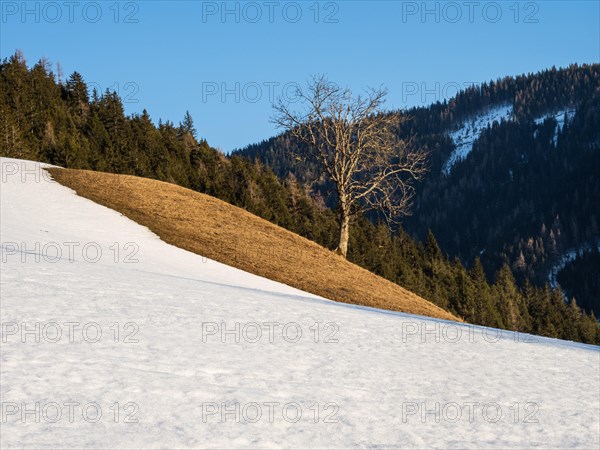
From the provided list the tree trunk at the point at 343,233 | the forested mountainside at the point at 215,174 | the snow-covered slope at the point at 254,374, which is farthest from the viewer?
the forested mountainside at the point at 215,174

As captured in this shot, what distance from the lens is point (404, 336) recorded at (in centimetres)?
1082

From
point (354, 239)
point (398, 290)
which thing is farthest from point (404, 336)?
point (354, 239)

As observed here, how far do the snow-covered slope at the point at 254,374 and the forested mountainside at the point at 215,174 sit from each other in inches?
3640

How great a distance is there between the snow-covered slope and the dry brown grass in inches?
348

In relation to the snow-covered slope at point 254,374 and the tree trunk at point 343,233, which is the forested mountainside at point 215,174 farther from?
the snow-covered slope at point 254,374

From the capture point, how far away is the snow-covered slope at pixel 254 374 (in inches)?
205

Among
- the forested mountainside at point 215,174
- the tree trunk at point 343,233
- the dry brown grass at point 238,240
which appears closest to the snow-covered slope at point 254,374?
the dry brown grass at point 238,240

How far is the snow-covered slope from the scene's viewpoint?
17.1ft

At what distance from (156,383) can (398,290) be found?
2158cm

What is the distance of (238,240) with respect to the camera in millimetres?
26266

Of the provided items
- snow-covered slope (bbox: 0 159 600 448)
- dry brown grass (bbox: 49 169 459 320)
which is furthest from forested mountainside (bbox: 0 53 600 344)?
snow-covered slope (bbox: 0 159 600 448)

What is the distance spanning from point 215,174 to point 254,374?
124 metres

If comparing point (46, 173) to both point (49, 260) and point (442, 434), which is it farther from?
point (442, 434)

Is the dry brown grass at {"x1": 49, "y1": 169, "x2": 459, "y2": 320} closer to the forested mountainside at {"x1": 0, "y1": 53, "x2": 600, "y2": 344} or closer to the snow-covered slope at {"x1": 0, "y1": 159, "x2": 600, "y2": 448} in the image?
the snow-covered slope at {"x1": 0, "y1": 159, "x2": 600, "y2": 448}
